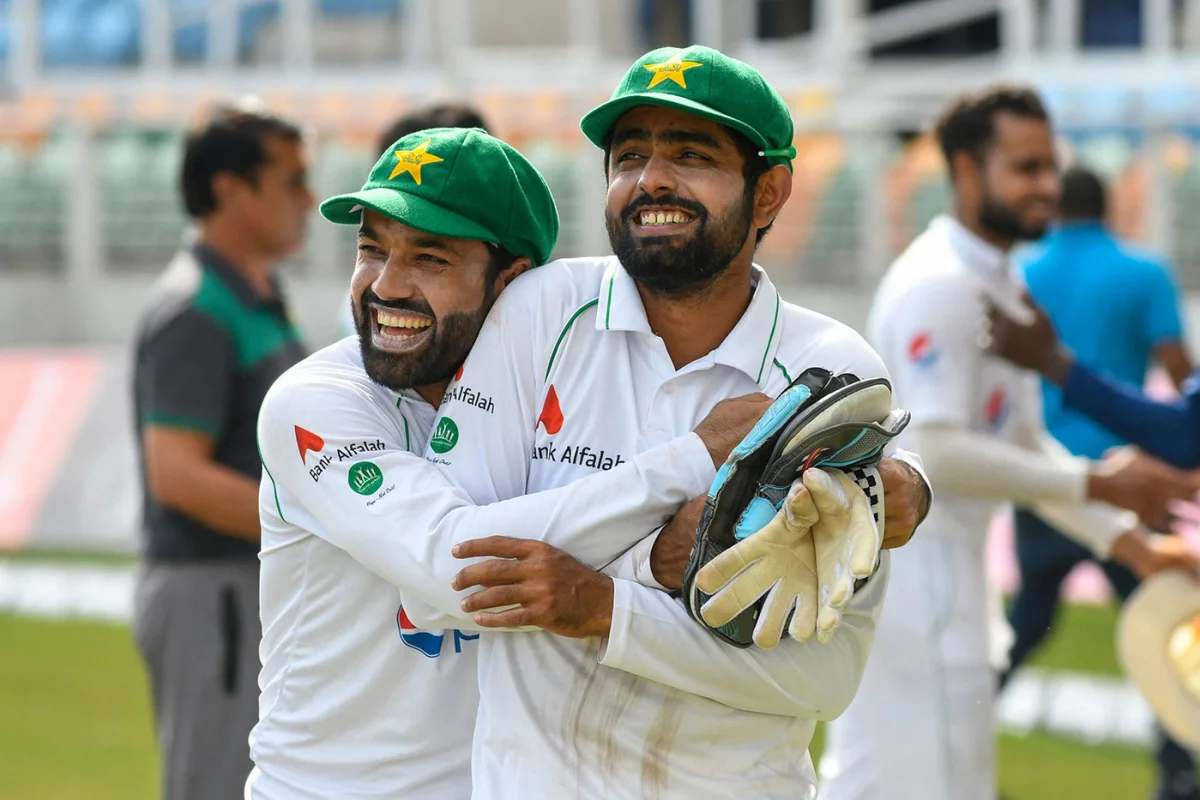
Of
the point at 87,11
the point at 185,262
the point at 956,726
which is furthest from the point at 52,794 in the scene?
the point at 87,11

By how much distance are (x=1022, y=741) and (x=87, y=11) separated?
14.9 meters

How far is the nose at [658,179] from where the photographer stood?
2613 mm

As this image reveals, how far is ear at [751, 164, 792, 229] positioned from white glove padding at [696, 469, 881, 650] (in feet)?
1.84

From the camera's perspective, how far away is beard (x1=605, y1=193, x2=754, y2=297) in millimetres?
2641

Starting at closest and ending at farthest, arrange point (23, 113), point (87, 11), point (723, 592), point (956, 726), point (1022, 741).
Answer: point (723, 592) → point (956, 726) → point (1022, 741) → point (23, 113) → point (87, 11)

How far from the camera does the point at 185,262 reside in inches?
183

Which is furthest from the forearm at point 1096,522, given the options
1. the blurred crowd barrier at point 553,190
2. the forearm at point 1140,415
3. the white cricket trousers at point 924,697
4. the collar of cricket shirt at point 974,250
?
→ the blurred crowd barrier at point 553,190

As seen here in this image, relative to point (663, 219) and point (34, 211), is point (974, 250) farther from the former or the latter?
point (34, 211)

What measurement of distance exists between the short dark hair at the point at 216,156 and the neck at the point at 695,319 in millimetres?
2317

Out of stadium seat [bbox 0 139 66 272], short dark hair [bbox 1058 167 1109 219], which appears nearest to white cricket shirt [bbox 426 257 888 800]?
short dark hair [bbox 1058 167 1109 219]

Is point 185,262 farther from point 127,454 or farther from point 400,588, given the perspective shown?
point 127,454

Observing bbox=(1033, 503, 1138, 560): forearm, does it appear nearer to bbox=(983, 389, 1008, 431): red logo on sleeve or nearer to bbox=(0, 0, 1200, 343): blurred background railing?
bbox=(983, 389, 1008, 431): red logo on sleeve

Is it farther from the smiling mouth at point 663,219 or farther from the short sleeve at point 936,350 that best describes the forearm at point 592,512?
the short sleeve at point 936,350

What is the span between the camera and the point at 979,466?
14.4 ft
